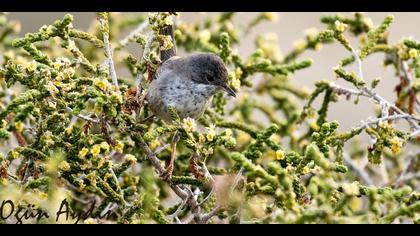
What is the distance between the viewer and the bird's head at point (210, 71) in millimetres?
5074

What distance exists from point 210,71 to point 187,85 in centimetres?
19

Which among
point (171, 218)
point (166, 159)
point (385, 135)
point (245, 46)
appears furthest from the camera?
point (245, 46)

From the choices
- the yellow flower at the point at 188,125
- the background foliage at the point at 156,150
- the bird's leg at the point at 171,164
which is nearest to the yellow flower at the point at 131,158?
the background foliage at the point at 156,150

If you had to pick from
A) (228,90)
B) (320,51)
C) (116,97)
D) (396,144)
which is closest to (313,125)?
(228,90)

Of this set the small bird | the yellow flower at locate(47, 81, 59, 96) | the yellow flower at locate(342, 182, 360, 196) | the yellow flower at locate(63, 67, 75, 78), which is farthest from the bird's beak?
the yellow flower at locate(342, 182, 360, 196)

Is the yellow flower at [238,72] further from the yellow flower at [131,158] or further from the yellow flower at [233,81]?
the yellow flower at [131,158]

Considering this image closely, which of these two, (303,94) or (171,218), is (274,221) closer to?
(171,218)

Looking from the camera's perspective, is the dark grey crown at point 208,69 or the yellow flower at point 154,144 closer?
the yellow flower at point 154,144

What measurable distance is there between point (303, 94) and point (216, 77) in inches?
49.4

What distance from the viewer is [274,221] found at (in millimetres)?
3248

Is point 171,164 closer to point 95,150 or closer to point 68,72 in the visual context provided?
point 95,150

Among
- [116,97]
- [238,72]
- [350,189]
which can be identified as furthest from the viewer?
[238,72]

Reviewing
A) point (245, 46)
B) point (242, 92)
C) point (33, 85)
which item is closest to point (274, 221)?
point (33, 85)

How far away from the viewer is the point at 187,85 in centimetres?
513
